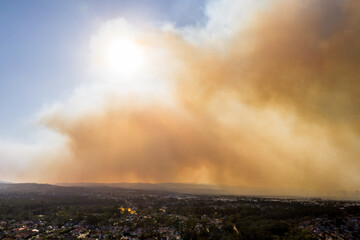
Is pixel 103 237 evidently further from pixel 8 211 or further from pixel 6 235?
pixel 8 211

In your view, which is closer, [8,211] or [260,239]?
[260,239]

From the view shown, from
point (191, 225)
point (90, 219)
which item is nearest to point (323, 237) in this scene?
point (191, 225)

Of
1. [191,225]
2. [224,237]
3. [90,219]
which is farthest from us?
[90,219]

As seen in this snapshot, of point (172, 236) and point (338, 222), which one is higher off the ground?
point (338, 222)

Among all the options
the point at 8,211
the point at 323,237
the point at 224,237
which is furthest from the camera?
the point at 8,211

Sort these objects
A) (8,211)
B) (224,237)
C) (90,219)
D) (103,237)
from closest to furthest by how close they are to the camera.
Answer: (224,237) < (103,237) < (90,219) < (8,211)

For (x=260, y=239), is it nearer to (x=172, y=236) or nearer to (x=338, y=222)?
(x=172, y=236)

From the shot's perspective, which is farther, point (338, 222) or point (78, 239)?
point (338, 222)

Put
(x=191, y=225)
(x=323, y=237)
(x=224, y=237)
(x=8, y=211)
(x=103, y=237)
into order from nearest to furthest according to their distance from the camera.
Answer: (x=323, y=237)
(x=224, y=237)
(x=103, y=237)
(x=191, y=225)
(x=8, y=211)

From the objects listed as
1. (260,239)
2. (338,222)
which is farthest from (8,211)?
(338,222)
